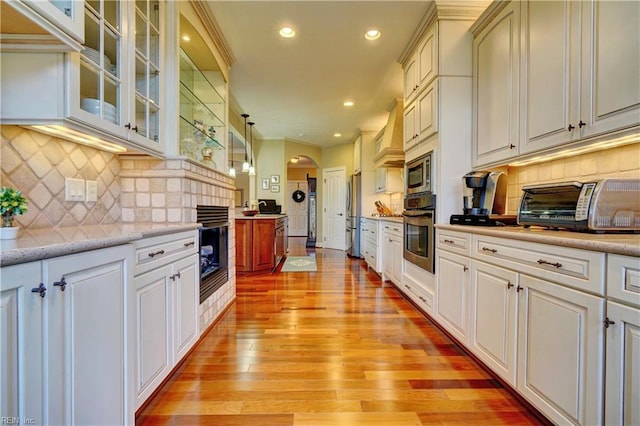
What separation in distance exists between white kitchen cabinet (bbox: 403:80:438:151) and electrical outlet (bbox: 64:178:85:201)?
2689 mm

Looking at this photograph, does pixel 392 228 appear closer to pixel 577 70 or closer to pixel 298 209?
pixel 577 70

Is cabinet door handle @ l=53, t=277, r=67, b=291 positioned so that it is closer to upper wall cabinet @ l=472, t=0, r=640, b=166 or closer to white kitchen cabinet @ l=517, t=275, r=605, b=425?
white kitchen cabinet @ l=517, t=275, r=605, b=425

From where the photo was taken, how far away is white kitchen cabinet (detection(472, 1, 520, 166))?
2105 mm

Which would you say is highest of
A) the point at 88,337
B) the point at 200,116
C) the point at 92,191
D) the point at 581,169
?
the point at 200,116

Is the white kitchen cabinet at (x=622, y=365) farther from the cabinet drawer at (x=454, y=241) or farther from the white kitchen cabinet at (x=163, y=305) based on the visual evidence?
the white kitchen cabinet at (x=163, y=305)

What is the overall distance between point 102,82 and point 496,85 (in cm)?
263

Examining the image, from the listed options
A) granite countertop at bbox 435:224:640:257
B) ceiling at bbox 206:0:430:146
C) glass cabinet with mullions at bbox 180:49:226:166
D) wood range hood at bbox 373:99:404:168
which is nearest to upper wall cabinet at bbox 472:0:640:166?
granite countertop at bbox 435:224:640:257

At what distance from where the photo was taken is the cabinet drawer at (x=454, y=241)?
2.07 m

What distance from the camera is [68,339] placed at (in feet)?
3.04

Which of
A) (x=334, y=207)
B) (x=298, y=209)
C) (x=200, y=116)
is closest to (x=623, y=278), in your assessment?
(x=200, y=116)

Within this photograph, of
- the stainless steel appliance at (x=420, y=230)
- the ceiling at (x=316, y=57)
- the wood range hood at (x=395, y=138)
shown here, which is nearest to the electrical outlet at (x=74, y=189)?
the ceiling at (x=316, y=57)

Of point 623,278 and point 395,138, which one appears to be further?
point 395,138

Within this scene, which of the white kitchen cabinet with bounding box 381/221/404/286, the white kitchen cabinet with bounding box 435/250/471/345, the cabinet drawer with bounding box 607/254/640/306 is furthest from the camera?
the white kitchen cabinet with bounding box 381/221/404/286

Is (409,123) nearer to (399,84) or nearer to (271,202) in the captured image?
(399,84)
